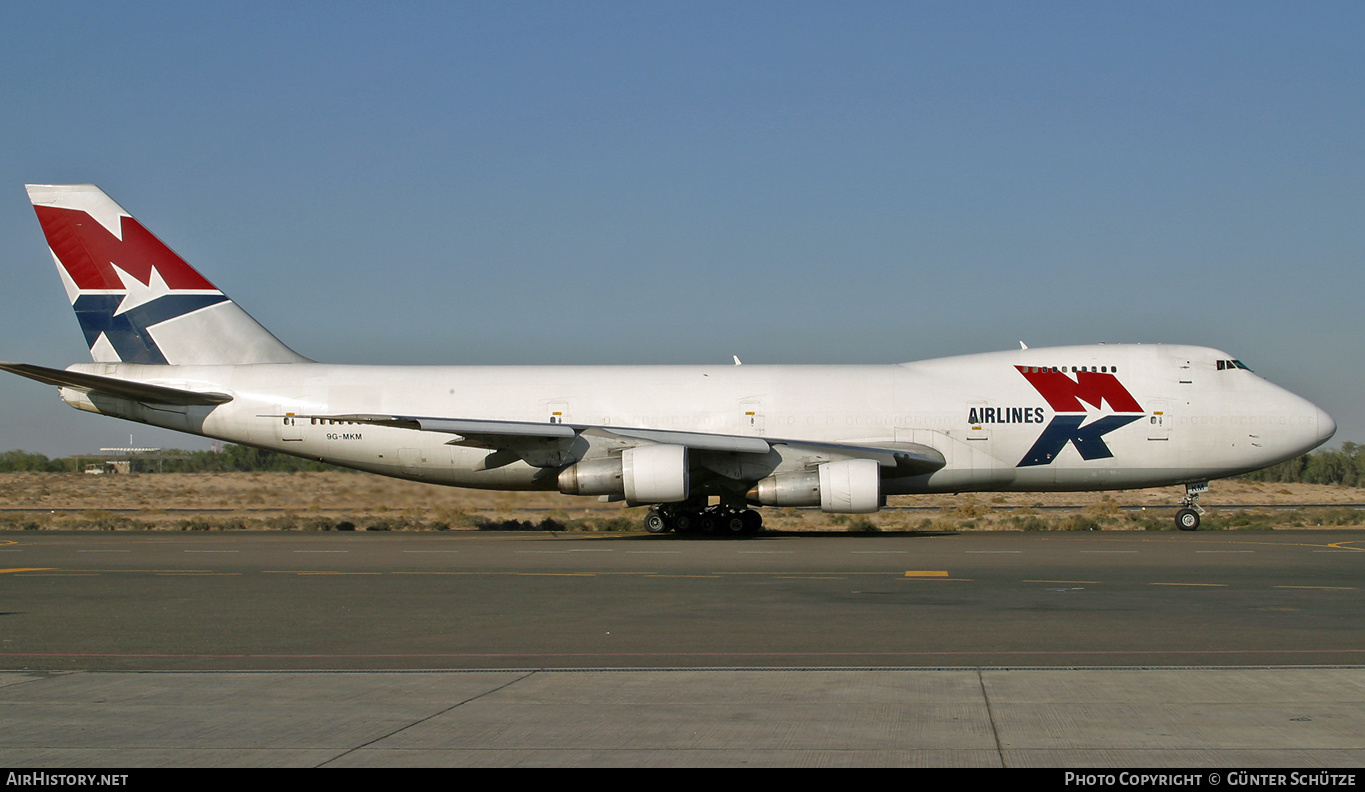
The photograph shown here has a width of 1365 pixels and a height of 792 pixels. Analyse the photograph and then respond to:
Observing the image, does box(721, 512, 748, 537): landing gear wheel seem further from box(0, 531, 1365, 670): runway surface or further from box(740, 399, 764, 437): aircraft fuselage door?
box(0, 531, 1365, 670): runway surface

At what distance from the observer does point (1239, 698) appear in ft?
24.6

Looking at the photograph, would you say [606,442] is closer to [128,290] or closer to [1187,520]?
[128,290]

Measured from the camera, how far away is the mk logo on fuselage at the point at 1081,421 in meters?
26.0

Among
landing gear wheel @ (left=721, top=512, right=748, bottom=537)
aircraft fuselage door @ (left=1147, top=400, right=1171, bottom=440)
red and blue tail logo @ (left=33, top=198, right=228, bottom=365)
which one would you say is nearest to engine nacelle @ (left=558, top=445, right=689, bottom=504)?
landing gear wheel @ (left=721, top=512, right=748, bottom=537)

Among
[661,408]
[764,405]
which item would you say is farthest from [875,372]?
[661,408]

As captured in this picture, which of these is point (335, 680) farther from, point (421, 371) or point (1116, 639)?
point (421, 371)

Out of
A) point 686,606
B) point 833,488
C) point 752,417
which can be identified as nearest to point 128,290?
point 752,417

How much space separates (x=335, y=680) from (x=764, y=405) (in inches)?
748

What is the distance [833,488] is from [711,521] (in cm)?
367

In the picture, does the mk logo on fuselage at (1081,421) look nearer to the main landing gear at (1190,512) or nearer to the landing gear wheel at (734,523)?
the main landing gear at (1190,512)

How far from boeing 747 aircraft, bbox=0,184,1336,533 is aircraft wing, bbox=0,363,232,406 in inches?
2.7

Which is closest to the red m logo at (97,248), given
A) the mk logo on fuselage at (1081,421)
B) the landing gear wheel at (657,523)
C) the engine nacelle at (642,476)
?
the engine nacelle at (642,476)
